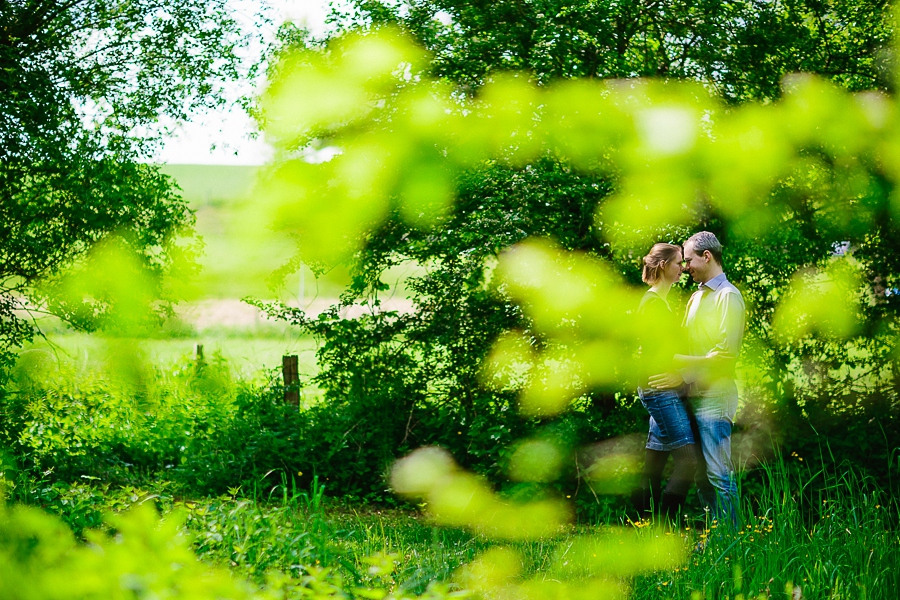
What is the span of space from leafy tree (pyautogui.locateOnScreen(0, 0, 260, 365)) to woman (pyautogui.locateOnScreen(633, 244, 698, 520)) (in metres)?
4.83

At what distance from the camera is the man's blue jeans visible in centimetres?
448

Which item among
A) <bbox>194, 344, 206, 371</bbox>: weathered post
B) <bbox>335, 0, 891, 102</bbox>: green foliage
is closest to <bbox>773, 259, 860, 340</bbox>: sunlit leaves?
<bbox>335, 0, 891, 102</bbox>: green foliage

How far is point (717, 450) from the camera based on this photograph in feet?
15.0

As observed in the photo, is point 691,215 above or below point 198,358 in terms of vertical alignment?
above

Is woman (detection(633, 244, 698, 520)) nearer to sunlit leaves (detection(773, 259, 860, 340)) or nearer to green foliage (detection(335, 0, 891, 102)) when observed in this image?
sunlit leaves (detection(773, 259, 860, 340))

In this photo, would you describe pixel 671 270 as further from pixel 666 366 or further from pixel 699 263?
pixel 666 366

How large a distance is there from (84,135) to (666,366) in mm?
5659

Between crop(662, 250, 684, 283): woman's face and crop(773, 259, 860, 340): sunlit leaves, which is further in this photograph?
crop(773, 259, 860, 340): sunlit leaves

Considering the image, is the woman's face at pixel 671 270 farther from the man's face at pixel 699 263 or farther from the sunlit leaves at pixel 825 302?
the sunlit leaves at pixel 825 302

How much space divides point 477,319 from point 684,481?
8.65ft

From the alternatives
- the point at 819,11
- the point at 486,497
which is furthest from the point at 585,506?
the point at 819,11

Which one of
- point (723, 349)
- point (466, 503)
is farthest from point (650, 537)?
point (466, 503)

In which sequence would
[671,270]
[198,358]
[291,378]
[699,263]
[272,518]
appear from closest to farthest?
[272,518], [699,263], [671,270], [291,378], [198,358]

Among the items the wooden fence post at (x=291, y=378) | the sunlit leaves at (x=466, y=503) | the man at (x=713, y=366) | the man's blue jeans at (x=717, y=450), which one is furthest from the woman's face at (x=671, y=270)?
the wooden fence post at (x=291, y=378)
